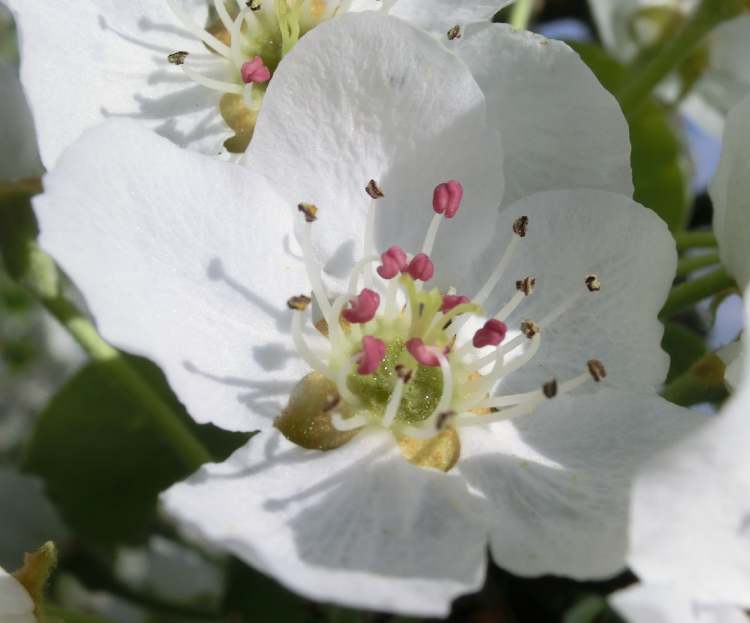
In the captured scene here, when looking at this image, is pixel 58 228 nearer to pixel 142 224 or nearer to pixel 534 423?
pixel 142 224

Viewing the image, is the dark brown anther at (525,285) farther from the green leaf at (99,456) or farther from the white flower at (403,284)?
the green leaf at (99,456)

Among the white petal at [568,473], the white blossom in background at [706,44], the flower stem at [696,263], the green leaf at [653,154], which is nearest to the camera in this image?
the white petal at [568,473]

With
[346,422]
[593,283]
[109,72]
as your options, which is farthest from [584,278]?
[109,72]

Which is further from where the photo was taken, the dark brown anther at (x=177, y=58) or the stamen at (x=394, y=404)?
the dark brown anther at (x=177, y=58)

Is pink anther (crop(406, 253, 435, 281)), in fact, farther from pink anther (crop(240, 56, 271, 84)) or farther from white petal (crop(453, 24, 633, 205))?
pink anther (crop(240, 56, 271, 84))

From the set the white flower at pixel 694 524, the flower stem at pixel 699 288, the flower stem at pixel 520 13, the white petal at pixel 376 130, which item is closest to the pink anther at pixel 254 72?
the white petal at pixel 376 130

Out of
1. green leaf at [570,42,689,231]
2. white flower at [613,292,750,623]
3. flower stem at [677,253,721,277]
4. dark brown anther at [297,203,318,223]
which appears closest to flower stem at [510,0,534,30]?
green leaf at [570,42,689,231]

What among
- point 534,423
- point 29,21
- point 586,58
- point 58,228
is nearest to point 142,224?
point 58,228
